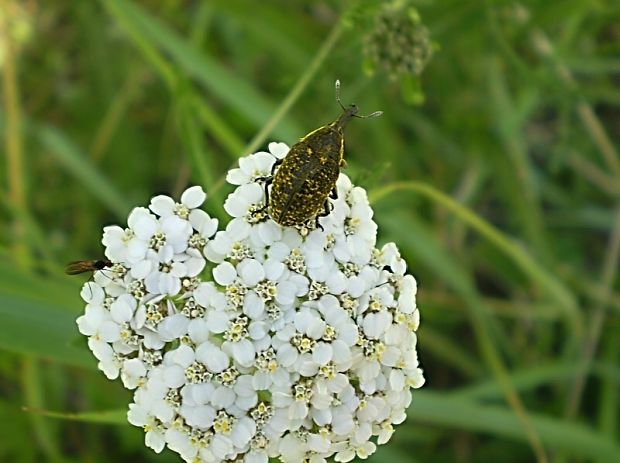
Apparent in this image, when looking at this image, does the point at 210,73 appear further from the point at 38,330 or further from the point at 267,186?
the point at 267,186

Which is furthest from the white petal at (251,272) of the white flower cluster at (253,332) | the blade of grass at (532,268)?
the blade of grass at (532,268)

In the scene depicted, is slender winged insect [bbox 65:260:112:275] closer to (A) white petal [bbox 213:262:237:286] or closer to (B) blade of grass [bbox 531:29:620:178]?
(A) white petal [bbox 213:262:237:286]

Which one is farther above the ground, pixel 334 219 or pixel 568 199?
pixel 568 199

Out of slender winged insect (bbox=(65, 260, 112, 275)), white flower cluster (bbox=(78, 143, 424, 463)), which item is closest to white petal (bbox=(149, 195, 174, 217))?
white flower cluster (bbox=(78, 143, 424, 463))

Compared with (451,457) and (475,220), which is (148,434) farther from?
(451,457)

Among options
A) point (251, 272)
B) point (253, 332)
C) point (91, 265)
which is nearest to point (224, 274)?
point (251, 272)

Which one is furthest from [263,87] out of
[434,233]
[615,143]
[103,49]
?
[615,143]
